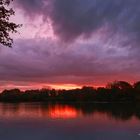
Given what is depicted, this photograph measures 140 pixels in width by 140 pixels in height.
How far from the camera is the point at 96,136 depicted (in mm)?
34031

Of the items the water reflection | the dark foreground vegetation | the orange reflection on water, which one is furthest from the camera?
the dark foreground vegetation

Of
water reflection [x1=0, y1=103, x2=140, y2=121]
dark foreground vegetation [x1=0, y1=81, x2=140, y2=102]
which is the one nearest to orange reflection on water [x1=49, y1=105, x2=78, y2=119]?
water reflection [x1=0, y1=103, x2=140, y2=121]

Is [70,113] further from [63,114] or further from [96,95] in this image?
[96,95]

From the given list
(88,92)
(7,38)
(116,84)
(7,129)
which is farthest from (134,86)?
(7,38)

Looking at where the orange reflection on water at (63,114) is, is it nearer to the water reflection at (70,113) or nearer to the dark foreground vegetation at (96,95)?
the water reflection at (70,113)

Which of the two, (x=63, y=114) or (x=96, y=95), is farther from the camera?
(x=96, y=95)

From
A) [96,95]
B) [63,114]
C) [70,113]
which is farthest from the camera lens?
[96,95]

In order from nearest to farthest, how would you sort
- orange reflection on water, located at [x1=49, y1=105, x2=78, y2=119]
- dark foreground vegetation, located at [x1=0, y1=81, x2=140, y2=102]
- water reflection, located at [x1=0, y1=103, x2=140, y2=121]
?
orange reflection on water, located at [x1=49, y1=105, x2=78, y2=119] < water reflection, located at [x1=0, y1=103, x2=140, y2=121] < dark foreground vegetation, located at [x1=0, y1=81, x2=140, y2=102]

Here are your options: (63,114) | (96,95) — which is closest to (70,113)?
Result: (63,114)

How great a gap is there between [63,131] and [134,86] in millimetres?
125805

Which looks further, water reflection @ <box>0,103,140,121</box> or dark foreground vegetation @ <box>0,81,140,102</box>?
dark foreground vegetation @ <box>0,81,140,102</box>

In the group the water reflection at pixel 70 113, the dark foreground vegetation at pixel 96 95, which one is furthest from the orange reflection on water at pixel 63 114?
the dark foreground vegetation at pixel 96 95

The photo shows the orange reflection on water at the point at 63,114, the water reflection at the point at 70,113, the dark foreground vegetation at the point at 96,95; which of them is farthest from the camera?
the dark foreground vegetation at the point at 96,95

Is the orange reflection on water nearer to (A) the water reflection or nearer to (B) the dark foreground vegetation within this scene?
(A) the water reflection
